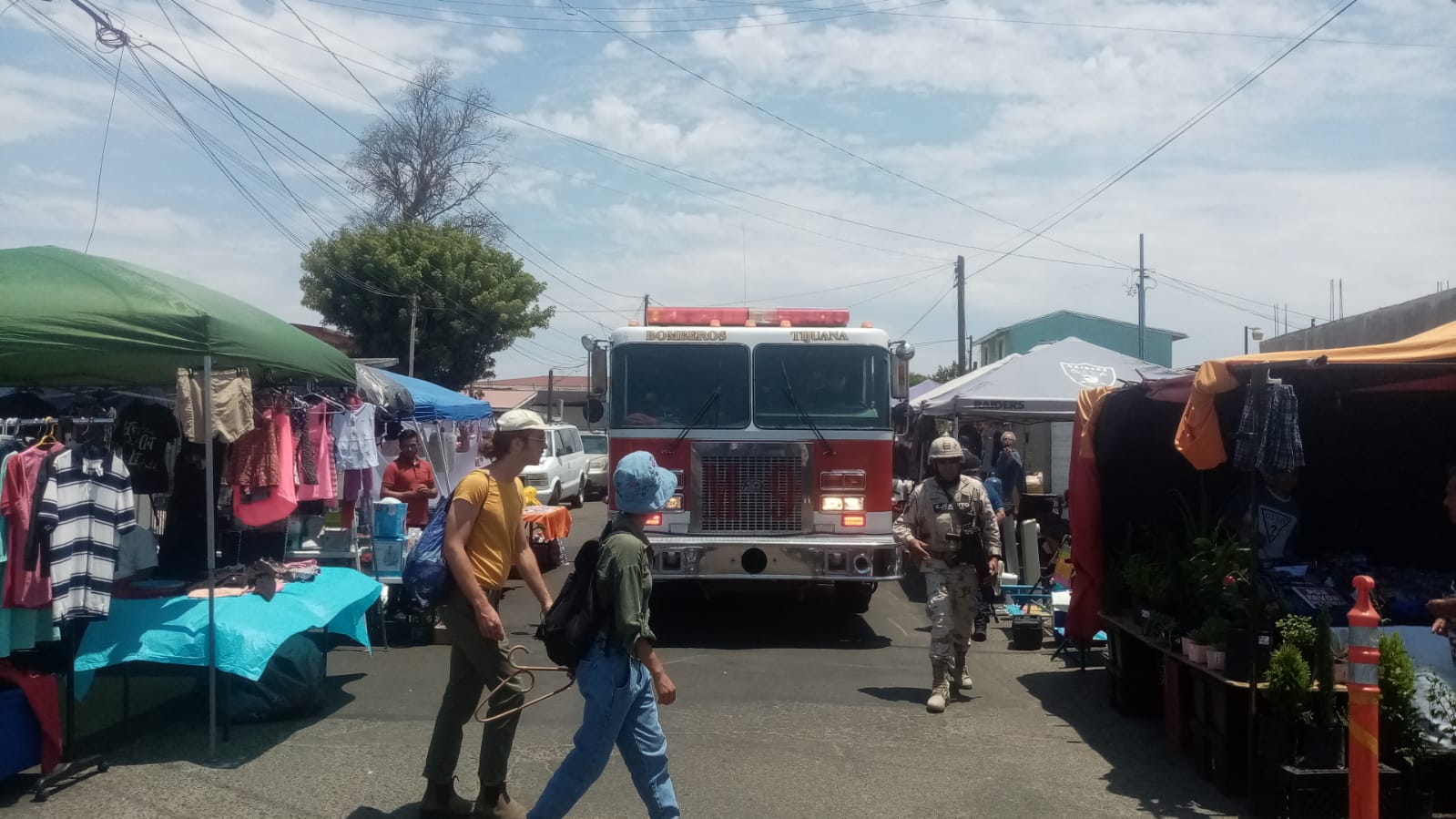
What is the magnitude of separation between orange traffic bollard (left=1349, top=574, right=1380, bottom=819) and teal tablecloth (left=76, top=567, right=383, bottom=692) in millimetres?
5372

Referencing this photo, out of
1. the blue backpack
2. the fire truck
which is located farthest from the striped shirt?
the fire truck

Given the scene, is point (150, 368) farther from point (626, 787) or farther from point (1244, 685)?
point (1244, 685)

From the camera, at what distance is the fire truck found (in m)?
9.73

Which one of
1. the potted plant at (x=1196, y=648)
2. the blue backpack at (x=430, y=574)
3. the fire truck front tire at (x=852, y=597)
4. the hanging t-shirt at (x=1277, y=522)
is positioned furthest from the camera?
the fire truck front tire at (x=852, y=597)

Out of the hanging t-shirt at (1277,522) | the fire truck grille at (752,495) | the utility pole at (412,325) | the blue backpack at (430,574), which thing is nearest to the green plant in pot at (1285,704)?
the hanging t-shirt at (1277,522)

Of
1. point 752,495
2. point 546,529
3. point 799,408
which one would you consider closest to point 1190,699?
point 752,495

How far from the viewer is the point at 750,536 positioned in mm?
9859

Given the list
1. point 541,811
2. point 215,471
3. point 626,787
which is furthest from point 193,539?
point 541,811

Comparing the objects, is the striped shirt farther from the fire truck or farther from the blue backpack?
the fire truck

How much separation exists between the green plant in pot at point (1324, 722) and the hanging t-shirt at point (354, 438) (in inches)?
340

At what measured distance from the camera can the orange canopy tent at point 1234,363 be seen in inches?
224

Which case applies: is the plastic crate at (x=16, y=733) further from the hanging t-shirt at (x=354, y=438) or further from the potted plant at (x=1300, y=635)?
the potted plant at (x=1300, y=635)

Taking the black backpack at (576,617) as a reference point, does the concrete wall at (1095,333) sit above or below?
above

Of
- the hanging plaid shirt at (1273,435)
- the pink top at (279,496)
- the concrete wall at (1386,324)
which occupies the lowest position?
the pink top at (279,496)
